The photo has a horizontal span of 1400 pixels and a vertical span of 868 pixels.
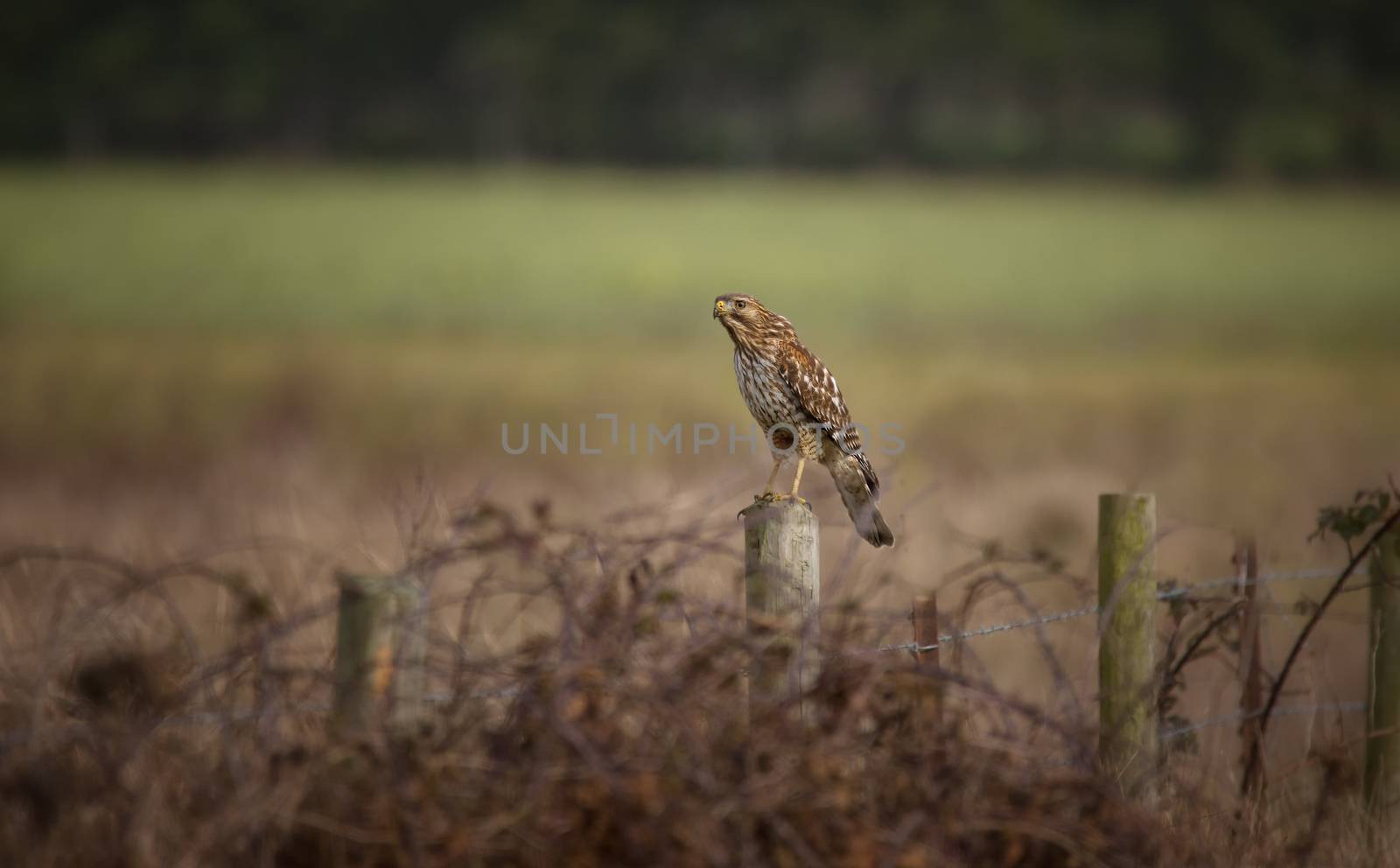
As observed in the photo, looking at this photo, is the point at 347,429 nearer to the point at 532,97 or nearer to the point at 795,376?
the point at 795,376

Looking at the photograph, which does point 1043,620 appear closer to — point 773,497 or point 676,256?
point 773,497

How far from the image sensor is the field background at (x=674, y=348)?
9.03m

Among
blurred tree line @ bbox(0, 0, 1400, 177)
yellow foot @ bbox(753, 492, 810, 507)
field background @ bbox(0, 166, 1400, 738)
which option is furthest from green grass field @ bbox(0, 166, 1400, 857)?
blurred tree line @ bbox(0, 0, 1400, 177)

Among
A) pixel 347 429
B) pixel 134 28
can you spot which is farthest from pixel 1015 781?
pixel 134 28

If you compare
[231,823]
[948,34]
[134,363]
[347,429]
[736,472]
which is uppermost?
[948,34]

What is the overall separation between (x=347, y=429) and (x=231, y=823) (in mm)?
12347

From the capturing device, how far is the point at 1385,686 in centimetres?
378

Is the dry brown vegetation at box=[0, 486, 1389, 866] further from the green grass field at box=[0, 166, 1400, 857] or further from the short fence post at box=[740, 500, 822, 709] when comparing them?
the green grass field at box=[0, 166, 1400, 857]

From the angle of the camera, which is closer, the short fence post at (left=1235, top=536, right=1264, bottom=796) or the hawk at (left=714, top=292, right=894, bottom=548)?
the short fence post at (left=1235, top=536, right=1264, bottom=796)

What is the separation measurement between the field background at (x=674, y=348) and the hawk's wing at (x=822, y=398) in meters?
0.35

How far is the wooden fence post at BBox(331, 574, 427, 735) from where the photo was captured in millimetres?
2322

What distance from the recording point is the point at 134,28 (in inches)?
1116

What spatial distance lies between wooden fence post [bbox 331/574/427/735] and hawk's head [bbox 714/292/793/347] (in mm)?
2161

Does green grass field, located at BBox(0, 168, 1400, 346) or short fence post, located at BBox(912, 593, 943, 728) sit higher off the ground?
green grass field, located at BBox(0, 168, 1400, 346)
